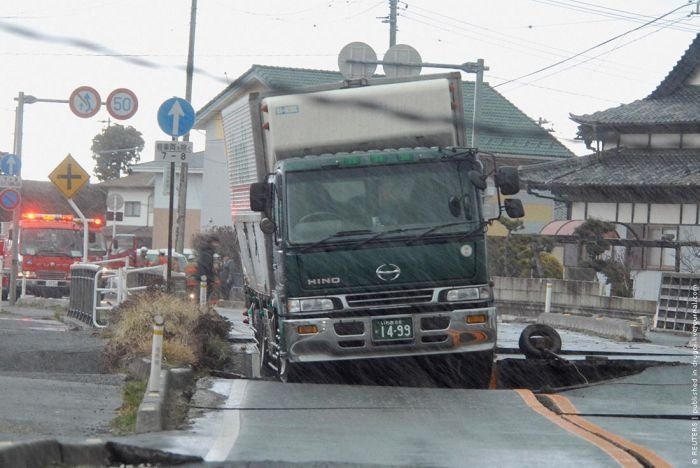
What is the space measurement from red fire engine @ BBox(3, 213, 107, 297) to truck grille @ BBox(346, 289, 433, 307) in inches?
958

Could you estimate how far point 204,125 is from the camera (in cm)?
4422

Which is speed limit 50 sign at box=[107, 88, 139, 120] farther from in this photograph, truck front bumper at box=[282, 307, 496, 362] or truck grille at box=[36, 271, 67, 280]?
truck front bumper at box=[282, 307, 496, 362]

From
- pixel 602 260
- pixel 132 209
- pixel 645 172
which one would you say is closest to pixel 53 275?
pixel 602 260

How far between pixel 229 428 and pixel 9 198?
20488 mm

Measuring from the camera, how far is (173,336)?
13297 millimetres

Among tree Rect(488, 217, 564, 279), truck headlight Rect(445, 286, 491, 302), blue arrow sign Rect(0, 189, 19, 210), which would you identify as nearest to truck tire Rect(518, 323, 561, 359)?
truck headlight Rect(445, 286, 491, 302)

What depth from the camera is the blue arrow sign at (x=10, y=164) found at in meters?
27.1

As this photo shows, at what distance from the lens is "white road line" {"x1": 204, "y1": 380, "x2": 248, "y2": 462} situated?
760cm

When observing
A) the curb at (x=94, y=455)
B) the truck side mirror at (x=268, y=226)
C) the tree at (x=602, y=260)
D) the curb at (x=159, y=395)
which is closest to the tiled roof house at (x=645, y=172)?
the tree at (x=602, y=260)

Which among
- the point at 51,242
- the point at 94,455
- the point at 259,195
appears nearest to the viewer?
the point at 94,455

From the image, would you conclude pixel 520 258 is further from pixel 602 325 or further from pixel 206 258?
pixel 206 258

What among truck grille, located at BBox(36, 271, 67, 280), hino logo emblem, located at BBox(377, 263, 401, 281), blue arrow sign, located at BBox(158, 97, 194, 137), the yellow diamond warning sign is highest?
blue arrow sign, located at BBox(158, 97, 194, 137)

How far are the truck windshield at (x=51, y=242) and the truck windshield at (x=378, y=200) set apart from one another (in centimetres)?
2518

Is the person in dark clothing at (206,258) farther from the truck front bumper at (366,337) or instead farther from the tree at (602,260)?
the truck front bumper at (366,337)
